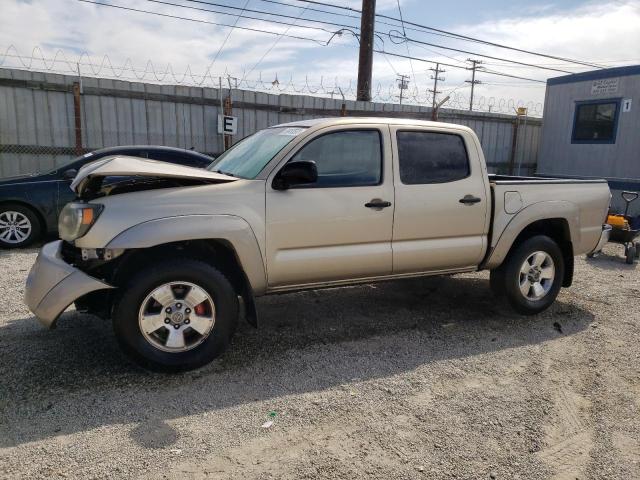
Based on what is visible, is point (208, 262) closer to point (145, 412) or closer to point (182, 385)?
point (182, 385)

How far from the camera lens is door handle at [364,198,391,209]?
4.21m

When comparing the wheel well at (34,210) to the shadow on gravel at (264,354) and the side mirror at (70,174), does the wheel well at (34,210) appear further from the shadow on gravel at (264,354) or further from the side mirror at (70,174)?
the shadow on gravel at (264,354)

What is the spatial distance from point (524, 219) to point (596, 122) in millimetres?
10338

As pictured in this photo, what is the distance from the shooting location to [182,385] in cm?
356

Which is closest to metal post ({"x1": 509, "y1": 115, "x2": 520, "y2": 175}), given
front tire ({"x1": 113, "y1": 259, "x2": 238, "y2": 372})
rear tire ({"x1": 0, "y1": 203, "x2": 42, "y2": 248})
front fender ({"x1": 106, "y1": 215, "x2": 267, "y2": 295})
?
rear tire ({"x1": 0, "y1": 203, "x2": 42, "y2": 248})

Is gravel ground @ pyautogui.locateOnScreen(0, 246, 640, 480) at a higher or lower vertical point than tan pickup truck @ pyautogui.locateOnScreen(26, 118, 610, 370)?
lower

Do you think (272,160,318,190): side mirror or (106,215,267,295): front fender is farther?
(272,160,318,190): side mirror

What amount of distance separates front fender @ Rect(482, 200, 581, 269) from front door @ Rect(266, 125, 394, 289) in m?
1.20

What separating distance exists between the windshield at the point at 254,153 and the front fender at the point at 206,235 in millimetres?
508

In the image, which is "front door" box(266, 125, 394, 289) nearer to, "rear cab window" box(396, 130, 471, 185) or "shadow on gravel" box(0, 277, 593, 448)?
"rear cab window" box(396, 130, 471, 185)

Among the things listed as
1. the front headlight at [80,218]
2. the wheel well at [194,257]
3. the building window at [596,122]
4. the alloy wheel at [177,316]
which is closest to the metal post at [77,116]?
the front headlight at [80,218]

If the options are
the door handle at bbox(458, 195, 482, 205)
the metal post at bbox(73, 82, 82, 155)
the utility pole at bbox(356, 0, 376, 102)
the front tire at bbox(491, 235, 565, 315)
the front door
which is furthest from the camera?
the utility pole at bbox(356, 0, 376, 102)

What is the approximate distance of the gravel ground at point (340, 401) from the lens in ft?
9.12

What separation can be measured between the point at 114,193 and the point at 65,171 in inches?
182
